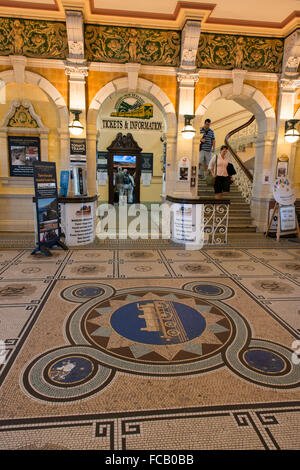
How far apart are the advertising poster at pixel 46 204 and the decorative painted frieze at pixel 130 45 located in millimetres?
2867

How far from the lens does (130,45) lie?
6.84 metres

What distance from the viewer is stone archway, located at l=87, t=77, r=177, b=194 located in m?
7.00

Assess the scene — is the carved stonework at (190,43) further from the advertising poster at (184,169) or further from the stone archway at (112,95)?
the advertising poster at (184,169)

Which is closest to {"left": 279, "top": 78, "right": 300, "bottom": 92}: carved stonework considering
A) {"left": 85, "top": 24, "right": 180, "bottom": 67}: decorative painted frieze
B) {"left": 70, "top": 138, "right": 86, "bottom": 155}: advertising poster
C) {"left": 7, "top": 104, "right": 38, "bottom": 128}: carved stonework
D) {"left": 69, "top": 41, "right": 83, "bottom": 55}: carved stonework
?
{"left": 85, "top": 24, "right": 180, "bottom": 67}: decorative painted frieze

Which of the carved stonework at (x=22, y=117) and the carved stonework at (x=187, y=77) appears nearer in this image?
the carved stonework at (x=187, y=77)

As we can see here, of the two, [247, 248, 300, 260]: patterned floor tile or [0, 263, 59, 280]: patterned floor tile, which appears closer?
[0, 263, 59, 280]: patterned floor tile

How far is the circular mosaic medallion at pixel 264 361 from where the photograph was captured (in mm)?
2568

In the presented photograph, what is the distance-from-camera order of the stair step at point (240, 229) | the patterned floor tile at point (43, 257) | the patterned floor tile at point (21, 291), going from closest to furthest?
the patterned floor tile at point (21, 291)
the patterned floor tile at point (43, 257)
the stair step at point (240, 229)

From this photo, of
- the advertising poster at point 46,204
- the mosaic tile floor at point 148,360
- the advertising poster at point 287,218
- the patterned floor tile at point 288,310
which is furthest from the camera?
the advertising poster at point 287,218

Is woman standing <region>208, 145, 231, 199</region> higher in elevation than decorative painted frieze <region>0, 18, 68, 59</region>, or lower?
lower

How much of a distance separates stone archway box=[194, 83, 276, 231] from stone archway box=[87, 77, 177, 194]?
0.57 metres

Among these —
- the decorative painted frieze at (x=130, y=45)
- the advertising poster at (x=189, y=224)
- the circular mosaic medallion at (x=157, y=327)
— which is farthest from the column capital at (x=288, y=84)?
the circular mosaic medallion at (x=157, y=327)

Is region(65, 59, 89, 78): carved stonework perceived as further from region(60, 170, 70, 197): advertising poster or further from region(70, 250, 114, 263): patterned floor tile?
region(70, 250, 114, 263): patterned floor tile

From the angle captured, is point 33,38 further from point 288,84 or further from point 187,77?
point 288,84
